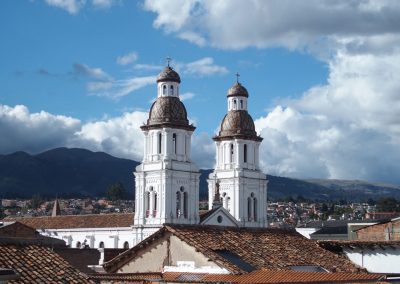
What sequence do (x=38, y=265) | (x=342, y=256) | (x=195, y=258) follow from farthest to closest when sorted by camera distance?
(x=342, y=256) → (x=195, y=258) → (x=38, y=265)

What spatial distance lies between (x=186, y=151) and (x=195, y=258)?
1622 inches

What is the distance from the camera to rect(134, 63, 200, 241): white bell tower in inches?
2581

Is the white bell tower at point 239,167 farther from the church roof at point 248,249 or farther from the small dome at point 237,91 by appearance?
the church roof at point 248,249

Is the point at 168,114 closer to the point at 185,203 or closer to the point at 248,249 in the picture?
the point at 185,203

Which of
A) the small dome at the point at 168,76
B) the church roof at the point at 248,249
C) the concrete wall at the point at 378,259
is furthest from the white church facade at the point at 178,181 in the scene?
the concrete wall at the point at 378,259

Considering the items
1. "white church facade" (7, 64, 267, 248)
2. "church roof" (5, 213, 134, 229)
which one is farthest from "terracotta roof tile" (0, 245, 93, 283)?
"church roof" (5, 213, 134, 229)

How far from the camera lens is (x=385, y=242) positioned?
30.4 meters

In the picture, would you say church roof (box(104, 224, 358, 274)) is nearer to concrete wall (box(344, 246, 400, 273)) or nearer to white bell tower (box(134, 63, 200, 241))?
concrete wall (box(344, 246, 400, 273))

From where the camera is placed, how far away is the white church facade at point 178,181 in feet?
217

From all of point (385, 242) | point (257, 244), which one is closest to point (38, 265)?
point (257, 244)

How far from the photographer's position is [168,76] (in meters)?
68.0

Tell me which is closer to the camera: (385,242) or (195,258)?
(195,258)

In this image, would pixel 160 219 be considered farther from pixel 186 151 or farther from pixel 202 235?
pixel 202 235

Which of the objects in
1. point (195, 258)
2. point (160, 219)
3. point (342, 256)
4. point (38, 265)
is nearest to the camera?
point (38, 265)
